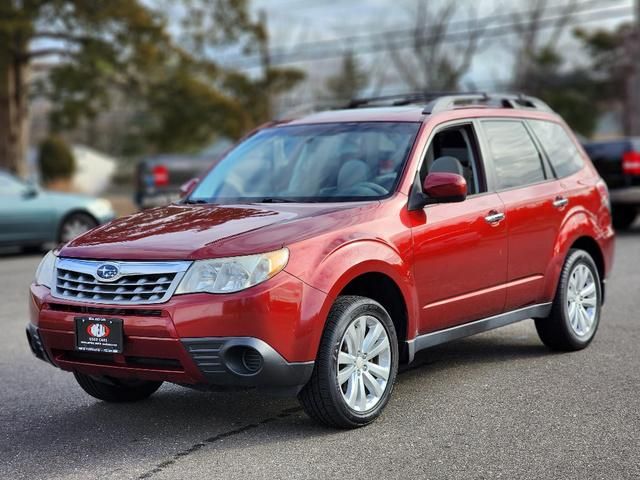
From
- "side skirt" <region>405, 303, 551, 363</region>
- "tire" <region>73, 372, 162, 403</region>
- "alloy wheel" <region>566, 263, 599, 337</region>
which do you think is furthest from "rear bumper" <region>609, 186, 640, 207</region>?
"tire" <region>73, 372, 162, 403</region>

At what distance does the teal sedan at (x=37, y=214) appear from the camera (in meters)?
15.3

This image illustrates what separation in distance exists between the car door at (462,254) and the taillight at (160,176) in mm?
16298

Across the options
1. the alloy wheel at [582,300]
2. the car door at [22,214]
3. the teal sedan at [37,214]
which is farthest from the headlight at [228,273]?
the car door at [22,214]

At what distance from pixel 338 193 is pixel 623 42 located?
44937mm

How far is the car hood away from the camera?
4.96 metres

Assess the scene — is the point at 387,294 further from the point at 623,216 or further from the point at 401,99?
the point at 623,216

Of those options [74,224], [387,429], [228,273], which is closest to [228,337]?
[228,273]

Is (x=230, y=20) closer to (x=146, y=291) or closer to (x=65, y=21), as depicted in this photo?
(x=65, y=21)

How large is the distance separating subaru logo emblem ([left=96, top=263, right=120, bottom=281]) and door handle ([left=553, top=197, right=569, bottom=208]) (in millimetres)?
3311

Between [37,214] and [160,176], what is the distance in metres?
6.91

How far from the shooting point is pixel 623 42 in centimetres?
4769

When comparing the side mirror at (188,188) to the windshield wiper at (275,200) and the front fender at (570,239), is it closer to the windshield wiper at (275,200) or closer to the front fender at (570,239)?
the windshield wiper at (275,200)

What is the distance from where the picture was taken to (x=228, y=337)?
15.8 ft

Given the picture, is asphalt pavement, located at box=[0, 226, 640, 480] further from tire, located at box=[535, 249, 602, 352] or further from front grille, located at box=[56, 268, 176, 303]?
front grille, located at box=[56, 268, 176, 303]
